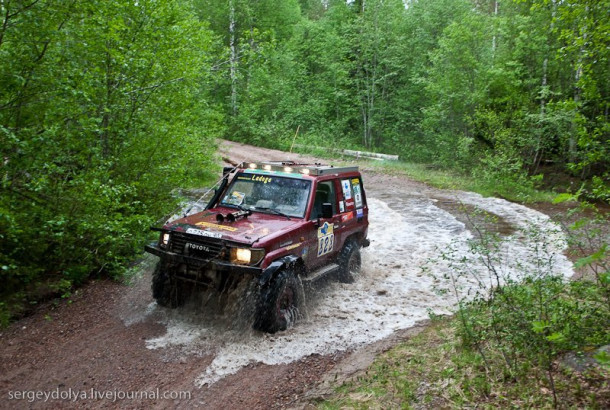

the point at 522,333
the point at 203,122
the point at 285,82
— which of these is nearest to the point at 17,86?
the point at 522,333

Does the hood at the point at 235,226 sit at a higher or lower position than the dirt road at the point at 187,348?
higher

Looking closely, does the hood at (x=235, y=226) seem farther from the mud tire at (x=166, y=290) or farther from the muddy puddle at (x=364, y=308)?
the muddy puddle at (x=364, y=308)

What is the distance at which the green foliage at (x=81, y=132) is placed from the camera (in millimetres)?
5664

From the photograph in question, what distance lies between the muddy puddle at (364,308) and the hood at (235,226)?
1172 millimetres

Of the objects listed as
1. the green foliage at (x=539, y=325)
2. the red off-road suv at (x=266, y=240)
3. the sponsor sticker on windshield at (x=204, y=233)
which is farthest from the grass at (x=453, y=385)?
the sponsor sticker on windshield at (x=204, y=233)

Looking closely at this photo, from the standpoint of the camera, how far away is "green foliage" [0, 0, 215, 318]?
5.66 meters

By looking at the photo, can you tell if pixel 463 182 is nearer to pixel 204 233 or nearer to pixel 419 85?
pixel 419 85

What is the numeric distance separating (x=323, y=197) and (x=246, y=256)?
2.28 meters

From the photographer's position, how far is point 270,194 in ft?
23.8

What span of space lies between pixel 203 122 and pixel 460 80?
1368cm

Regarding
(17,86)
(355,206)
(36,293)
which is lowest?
(36,293)

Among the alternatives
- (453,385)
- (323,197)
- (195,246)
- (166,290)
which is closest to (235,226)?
(195,246)

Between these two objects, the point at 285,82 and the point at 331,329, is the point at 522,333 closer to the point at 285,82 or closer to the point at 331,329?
the point at 331,329

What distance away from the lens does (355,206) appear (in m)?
8.71
